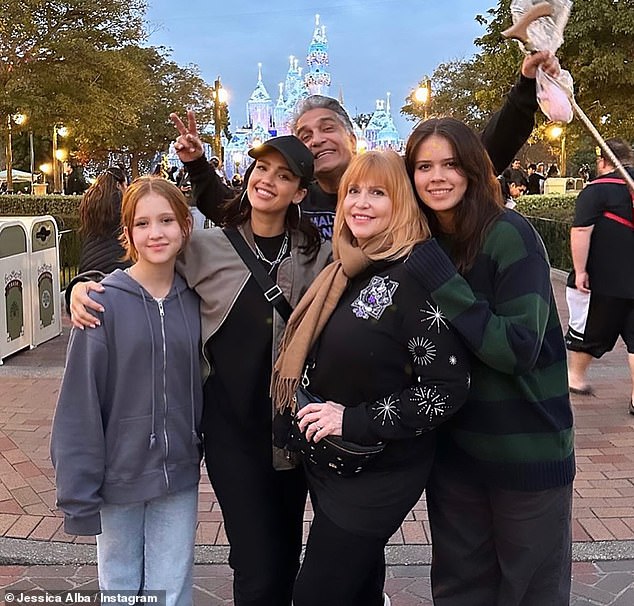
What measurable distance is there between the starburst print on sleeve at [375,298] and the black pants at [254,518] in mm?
683

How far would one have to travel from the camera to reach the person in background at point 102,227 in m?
4.30

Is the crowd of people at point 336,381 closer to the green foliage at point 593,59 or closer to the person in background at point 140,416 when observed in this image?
the person in background at point 140,416

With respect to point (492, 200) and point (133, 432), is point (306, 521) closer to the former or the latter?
point (133, 432)

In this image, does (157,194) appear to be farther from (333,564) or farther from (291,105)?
(291,105)

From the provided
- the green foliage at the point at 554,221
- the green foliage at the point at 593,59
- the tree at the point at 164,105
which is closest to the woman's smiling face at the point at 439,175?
the green foliage at the point at 554,221

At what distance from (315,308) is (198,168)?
1241 millimetres

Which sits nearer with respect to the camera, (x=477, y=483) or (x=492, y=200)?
(x=492, y=200)

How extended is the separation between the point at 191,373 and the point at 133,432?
26cm

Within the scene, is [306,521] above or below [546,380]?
below

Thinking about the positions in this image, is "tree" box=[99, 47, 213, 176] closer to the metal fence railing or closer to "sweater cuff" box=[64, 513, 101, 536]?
the metal fence railing

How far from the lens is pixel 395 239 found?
2018mm

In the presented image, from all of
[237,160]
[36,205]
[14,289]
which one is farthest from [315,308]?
[237,160]

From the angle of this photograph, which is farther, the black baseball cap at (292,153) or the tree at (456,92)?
the tree at (456,92)

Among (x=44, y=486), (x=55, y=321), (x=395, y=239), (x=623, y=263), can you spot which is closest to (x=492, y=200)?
(x=395, y=239)
